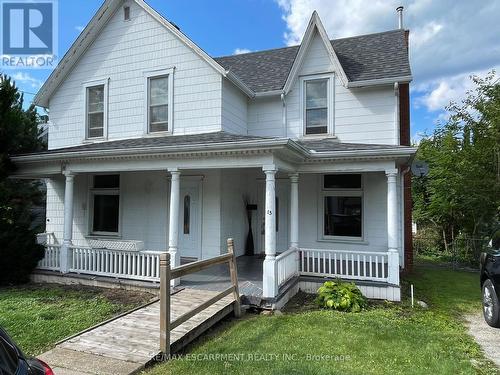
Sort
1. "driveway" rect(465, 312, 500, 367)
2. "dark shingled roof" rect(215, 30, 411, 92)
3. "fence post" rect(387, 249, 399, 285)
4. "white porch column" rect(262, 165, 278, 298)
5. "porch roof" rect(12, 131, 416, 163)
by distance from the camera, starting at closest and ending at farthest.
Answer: "driveway" rect(465, 312, 500, 367), "white porch column" rect(262, 165, 278, 298), "porch roof" rect(12, 131, 416, 163), "fence post" rect(387, 249, 399, 285), "dark shingled roof" rect(215, 30, 411, 92)

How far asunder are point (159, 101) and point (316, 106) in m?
4.64

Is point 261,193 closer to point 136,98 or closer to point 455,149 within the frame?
point 136,98

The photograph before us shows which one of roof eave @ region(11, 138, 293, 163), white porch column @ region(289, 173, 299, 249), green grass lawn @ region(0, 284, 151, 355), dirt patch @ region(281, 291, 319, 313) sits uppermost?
roof eave @ region(11, 138, 293, 163)

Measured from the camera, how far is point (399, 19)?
39.7 feet

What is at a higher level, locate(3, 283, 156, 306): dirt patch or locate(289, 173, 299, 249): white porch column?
locate(289, 173, 299, 249): white porch column

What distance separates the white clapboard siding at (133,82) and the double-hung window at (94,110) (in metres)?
0.16

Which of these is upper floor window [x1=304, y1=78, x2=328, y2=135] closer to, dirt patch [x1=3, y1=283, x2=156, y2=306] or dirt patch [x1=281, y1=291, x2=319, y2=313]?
dirt patch [x1=281, y1=291, x2=319, y2=313]

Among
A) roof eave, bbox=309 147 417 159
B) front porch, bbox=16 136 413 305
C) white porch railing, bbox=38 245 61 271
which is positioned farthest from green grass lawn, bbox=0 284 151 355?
roof eave, bbox=309 147 417 159

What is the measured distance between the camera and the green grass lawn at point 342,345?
430 centimetres

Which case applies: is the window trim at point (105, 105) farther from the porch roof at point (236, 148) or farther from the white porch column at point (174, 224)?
the white porch column at point (174, 224)

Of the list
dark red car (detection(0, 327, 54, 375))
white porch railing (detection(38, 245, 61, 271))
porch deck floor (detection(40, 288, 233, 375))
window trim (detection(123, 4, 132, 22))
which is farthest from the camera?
window trim (detection(123, 4, 132, 22))

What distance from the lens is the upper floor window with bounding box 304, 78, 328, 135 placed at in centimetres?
1027

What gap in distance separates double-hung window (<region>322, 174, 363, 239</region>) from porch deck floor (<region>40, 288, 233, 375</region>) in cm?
449

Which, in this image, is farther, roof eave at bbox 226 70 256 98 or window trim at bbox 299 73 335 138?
window trim at bbox 299 73 335 138
